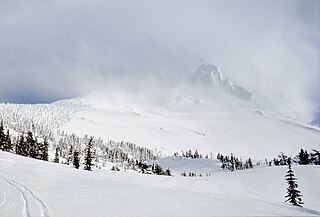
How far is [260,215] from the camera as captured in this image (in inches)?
465

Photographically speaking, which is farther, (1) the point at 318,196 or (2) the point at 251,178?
(2) the point at 251,178

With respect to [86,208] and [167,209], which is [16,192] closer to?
[86,208]

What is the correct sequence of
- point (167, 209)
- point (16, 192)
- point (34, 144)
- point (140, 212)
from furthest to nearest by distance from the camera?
point (34, 144)
point (16, 192)
point (167, 209)
point (140, 212)

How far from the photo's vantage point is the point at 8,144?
306ft

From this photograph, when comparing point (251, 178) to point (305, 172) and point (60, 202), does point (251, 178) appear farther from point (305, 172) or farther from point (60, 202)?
point (60, 202)

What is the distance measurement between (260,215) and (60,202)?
9.53 m

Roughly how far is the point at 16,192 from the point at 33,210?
5843 mm

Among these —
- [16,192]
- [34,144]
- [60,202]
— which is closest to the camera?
[60,202]

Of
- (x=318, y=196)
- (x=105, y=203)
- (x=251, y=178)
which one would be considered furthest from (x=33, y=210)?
(x=251, y=178)

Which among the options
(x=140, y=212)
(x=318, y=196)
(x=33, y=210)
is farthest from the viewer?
(x=318, y=196)

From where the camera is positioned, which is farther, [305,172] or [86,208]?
[305,172]

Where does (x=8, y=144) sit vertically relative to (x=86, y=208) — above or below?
above

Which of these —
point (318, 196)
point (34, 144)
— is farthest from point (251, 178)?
point (34, 144)

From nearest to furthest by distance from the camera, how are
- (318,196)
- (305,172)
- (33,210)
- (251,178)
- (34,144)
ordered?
(33,210)
(318,196)
(251,178)
(305,172)
(34,144)
